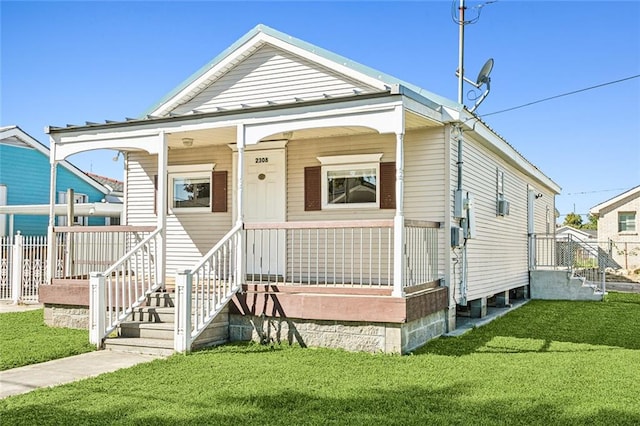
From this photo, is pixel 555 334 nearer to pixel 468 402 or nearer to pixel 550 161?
pixel 468 402

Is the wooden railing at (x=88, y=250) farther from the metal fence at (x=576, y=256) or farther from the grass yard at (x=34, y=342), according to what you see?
the metal fence at (x=576, y=256)

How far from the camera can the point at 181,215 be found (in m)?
10.8

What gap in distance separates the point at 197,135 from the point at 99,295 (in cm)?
334

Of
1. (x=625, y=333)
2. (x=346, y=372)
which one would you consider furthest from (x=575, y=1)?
(x=346, y=372)

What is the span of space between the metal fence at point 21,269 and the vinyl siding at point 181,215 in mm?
3147

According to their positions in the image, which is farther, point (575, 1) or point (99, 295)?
point (575, 1)

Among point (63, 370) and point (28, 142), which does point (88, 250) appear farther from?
point (28, 142)

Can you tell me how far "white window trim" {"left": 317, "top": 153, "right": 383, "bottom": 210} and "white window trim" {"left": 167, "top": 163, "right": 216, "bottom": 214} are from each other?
90.9 inches

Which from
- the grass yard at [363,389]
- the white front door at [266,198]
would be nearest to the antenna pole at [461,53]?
the white front door at [266,198]

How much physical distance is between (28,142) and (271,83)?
14.3 m

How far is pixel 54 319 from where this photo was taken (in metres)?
9.35

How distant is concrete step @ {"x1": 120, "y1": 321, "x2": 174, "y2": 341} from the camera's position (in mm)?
7586

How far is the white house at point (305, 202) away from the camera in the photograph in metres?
7.38

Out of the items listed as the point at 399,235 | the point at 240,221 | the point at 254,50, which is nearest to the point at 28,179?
the point at 254,50
